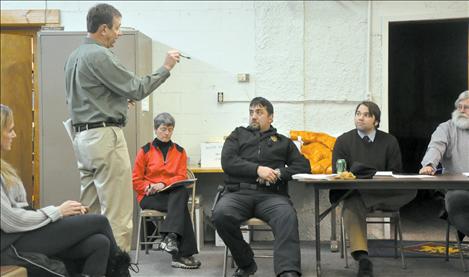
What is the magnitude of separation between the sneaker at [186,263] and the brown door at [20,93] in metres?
1.86

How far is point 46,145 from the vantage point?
5.07 meters

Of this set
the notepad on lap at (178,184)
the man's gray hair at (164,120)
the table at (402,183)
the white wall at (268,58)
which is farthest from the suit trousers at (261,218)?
the white wall at (268,58)

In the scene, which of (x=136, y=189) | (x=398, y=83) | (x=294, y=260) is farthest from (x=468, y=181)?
(x=398, y=83)

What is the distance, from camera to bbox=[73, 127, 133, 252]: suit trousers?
323cm

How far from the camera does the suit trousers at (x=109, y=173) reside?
10.6 feet

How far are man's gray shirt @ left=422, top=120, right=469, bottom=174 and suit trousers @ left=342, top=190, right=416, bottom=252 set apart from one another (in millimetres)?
386

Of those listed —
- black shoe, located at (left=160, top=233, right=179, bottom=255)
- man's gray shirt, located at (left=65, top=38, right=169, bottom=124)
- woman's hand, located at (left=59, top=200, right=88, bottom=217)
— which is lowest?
black shoe, located at (left=160, top=233, right=179, bottom=255)

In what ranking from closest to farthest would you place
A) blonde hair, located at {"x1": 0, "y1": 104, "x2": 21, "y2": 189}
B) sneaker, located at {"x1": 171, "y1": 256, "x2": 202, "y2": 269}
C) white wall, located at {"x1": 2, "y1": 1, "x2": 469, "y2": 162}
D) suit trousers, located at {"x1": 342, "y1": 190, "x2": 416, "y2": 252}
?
blonde hair, located at {"x1": 0, "y1": 104, "x2": 21, "y2": 189} < suit trousers, located at {"x1": 342, "y1": 190, "x2": 416, "y2": 252} < sneaker, located at {"x1": 171, "y1": 256, "x2": 202, "y2": 269} < white wall, located at {"x1": 2, "y1": 1, "x2": 469, "y2": 162}

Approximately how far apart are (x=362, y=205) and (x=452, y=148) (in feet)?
2.70

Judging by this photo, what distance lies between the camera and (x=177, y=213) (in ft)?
14.5

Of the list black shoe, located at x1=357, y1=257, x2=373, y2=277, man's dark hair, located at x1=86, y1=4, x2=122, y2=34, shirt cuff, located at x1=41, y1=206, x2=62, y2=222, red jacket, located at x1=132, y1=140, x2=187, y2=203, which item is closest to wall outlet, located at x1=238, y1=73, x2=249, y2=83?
red jacket, located at x1=132, y1=140, x2=187, y2=203

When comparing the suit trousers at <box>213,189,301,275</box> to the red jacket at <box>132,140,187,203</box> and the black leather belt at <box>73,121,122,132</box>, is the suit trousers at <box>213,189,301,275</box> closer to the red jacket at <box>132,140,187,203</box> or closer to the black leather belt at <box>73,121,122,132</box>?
the red jacket at <box>132,140,187,203</box>

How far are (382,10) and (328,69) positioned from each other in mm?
701

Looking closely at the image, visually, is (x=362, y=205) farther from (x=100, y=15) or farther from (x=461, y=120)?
(x=100, y=15)
